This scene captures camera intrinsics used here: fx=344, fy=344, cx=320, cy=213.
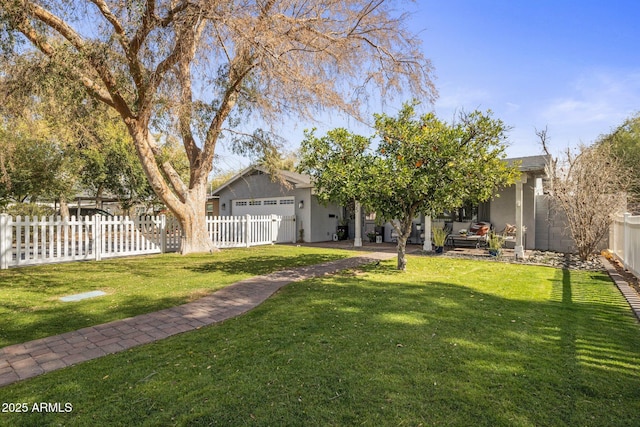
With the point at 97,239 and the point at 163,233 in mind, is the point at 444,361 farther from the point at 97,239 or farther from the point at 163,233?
the point at 163,233

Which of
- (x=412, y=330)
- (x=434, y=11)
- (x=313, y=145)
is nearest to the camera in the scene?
(x=412, y=330)

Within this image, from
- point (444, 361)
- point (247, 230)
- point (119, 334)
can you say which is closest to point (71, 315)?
point (119, 334)

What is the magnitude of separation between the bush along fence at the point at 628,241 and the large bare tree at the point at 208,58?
237 inches

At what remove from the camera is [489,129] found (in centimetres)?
696

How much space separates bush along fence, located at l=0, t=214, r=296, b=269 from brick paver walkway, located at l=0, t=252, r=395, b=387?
646 cm

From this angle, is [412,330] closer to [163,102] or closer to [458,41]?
[163,102]

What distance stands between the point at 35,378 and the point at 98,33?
716 centimetres

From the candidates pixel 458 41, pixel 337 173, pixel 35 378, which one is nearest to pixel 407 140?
pixel 337 173

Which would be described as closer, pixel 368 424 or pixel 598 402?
→ pixel 368 424

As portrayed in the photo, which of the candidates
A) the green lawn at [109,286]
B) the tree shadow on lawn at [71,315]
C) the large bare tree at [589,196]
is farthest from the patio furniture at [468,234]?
the tree shadow on lawn at [71,315]

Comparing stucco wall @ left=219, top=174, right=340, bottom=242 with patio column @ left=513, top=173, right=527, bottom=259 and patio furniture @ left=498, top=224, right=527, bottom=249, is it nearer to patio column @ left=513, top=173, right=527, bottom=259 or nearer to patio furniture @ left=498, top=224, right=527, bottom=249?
patio furniture @ left=498, top=224, right=527, bottom=249

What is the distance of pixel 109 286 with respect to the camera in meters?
6.66

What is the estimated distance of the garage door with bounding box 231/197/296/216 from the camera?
57.2 feet

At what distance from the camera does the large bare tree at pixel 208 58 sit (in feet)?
22.8
